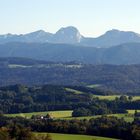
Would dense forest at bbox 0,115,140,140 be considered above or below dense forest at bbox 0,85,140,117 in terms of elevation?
above

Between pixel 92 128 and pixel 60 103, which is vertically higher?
pixel 92 128

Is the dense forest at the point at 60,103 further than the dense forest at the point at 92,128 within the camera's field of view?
Yes

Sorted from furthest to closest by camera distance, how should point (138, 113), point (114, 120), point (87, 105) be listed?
point (87, 105)
point (138, 113)
point (114, 120)

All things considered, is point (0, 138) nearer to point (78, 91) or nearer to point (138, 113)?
point (138, 113)

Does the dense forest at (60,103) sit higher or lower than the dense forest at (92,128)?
lower

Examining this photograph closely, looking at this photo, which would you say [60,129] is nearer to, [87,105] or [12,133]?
[12,133]

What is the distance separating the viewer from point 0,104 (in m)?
171

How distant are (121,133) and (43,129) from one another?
16.8m

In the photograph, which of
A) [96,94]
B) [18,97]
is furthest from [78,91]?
[18,97]

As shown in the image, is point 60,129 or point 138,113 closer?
point 60,129

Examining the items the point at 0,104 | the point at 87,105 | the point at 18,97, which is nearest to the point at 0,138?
the point at 87,105

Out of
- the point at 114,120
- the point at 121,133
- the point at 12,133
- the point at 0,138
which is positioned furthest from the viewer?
the point at 114,120

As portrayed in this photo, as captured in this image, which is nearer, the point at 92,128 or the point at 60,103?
the point at 92,128

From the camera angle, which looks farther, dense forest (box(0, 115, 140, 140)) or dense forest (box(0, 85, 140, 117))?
dense forest (box(0, 85, 140, 117))
